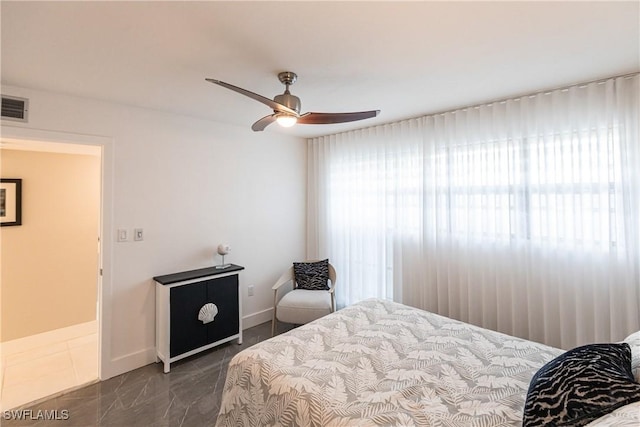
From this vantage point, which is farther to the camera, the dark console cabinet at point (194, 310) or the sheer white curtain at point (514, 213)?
the dark console cabinet at point (194, 310)

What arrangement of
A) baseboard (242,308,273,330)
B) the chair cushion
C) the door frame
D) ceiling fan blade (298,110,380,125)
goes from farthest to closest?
baseboard (242,308,273,330) → the chair cushion → the door frame → ceiling fan blade (298,110,380,125)

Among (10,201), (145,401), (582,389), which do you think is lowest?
(145,401)

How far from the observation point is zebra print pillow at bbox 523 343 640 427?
0.97m

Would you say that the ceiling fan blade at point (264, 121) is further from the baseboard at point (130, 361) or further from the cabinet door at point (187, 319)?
the baseboard at point (130, 361)

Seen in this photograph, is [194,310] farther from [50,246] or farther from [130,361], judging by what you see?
[50,246]

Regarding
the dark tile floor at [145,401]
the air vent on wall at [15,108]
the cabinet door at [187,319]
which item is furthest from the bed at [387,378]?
the air vent on wall at [15,108]

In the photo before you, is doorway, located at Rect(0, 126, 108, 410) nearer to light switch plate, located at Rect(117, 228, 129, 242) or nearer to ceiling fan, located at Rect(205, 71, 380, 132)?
light switch plate, located at Rect(117, 228, 129, 242)

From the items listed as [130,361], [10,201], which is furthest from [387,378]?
[10,201]

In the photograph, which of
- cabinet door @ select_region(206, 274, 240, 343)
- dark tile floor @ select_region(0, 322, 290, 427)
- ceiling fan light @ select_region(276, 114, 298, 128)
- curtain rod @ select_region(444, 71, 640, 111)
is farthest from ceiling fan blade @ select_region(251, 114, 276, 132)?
dark tile floor @ select_region(0, 322, 290, 427)

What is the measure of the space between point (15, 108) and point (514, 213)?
4.34 m

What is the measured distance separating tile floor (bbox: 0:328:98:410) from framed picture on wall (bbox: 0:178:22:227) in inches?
56.1

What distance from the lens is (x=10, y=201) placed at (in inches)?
122

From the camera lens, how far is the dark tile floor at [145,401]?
209 cm

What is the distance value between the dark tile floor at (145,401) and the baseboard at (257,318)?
0.81 meters
